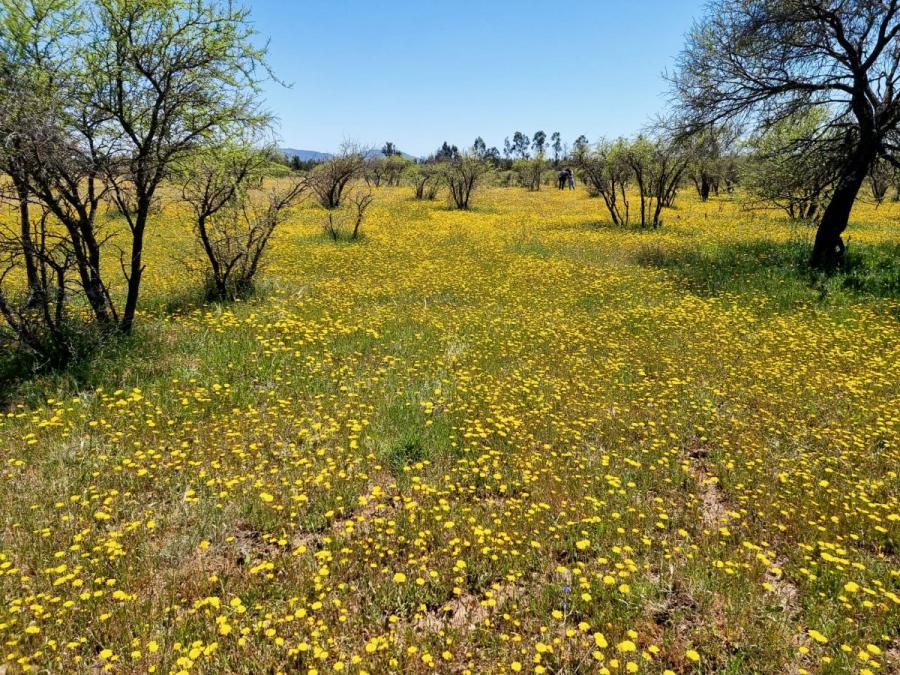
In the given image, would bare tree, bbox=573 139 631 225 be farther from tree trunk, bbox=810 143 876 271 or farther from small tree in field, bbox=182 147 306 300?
small tree in field, bbox=182 147 306 300

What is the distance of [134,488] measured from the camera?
4719mm

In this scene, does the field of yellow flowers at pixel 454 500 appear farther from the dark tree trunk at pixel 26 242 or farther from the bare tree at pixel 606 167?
the bare tree at pixel 606 167

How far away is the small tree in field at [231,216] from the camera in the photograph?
10.4 m

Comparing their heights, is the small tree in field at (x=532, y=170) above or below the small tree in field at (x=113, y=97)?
above

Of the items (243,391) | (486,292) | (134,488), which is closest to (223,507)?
(134,488)

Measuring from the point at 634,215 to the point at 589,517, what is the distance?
31002mm

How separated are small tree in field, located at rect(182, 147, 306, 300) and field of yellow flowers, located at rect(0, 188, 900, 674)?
1.72 m

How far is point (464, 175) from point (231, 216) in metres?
27.8

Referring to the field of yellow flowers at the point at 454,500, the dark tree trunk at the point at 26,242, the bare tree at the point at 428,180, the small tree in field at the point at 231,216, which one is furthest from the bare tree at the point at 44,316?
the bare tree at the point at 428,180

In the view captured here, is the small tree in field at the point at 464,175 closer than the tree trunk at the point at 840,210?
No

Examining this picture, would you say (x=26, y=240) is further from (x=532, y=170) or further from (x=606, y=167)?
(x=532, y=170)

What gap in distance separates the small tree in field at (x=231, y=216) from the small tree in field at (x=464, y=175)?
26.5 m

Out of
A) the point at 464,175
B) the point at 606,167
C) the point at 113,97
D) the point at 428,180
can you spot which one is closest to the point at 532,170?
the point at 428,180

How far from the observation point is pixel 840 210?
535 inches
